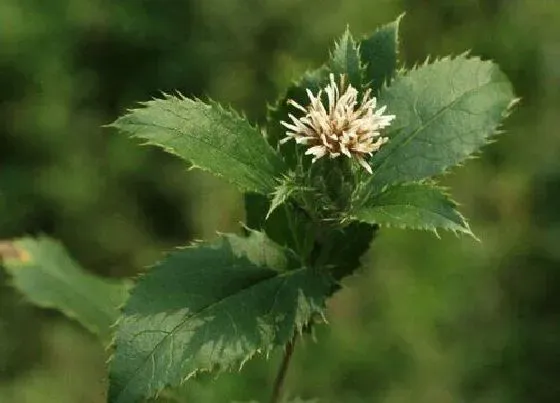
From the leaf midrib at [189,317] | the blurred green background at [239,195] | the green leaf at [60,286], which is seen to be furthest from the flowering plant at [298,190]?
the blurred green background at [239,195]

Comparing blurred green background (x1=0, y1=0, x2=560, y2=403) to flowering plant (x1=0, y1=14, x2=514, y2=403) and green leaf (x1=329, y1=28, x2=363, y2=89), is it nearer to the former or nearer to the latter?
flowering plant (x1=0, y1=14, x2=514, y2=403)

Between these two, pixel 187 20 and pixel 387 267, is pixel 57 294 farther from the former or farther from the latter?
pixel 187 20

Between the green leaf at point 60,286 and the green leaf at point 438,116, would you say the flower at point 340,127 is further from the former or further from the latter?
the green leaf at point 60,286

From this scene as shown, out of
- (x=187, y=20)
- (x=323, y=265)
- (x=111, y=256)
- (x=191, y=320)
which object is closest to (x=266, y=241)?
(x=323, y=265)

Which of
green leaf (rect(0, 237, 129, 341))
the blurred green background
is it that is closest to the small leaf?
green leaf (rect(0, 237, 129, 341))

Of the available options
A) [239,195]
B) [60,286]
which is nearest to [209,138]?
[60,286]

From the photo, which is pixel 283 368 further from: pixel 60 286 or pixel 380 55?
pixel 60 286

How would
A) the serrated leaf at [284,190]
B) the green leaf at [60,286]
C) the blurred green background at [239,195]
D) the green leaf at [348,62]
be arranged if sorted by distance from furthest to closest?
the blurred green background at [239,195] < the green leaf at [60,286] < the green leaf at [348,62] < the serrated leaf at [284,190]
